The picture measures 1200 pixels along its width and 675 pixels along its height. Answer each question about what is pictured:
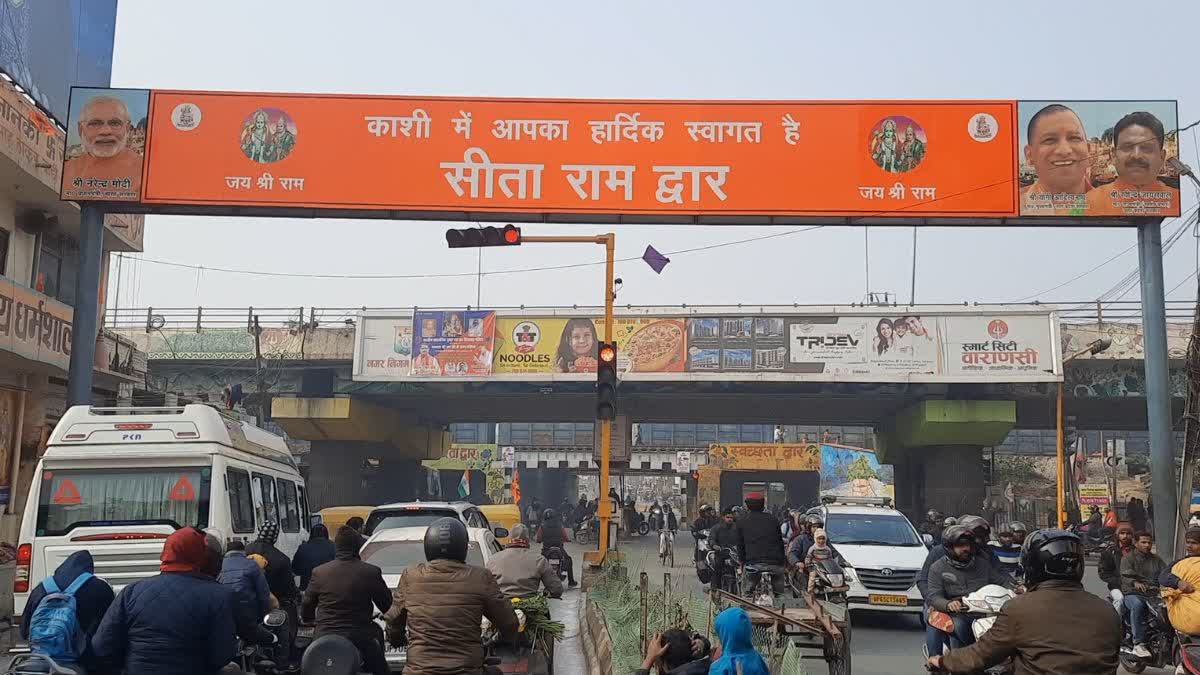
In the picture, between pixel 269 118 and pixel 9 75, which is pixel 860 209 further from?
pixel 9 75

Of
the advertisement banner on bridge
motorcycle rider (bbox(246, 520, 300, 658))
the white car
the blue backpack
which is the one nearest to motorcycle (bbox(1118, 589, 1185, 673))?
the white car

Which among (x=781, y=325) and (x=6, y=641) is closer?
(x=6, y=641)

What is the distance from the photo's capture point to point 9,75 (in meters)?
19.6

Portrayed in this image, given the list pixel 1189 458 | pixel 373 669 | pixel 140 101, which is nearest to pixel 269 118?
pixel 140 101

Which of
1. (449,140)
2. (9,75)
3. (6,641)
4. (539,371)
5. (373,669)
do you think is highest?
→ (9,75)

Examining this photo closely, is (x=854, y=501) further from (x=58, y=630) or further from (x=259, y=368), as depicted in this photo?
(x=259, y=368)

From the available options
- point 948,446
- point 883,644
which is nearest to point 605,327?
point 883,644

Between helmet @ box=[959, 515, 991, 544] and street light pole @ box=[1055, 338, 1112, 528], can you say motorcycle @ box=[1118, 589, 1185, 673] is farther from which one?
street light pole @ box=[1055, 338, 1112, 528]

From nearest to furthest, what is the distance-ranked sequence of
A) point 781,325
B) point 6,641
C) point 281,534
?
point 6,641 < point 281,534 < point 781,325

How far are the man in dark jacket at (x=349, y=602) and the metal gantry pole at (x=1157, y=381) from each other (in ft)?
44.2

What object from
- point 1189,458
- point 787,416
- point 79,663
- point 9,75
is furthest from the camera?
point 787,416

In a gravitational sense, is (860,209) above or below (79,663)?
above

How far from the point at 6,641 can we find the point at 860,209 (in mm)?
12912

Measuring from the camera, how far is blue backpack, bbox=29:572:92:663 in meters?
6.21
